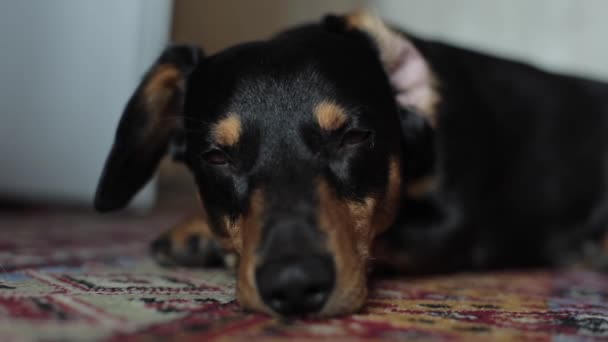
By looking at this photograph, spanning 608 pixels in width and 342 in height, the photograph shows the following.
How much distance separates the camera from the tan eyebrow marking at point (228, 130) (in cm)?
137

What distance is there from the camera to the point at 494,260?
81.9 inches

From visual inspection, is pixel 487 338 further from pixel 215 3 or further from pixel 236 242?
pixel 215 3

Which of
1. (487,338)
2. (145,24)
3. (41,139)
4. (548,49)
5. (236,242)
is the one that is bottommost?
(487,338)

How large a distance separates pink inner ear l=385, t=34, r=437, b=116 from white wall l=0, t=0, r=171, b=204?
136cm

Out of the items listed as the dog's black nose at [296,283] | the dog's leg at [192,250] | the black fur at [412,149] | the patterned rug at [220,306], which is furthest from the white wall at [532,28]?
the dog's black nose at [296,283]

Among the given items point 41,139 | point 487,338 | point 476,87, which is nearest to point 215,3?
point 41,139

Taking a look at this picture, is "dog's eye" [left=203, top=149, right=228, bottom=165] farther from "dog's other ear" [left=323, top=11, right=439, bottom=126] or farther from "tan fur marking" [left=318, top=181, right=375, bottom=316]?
"dog's other ear" [left=323, top=11, right=439, bottom=126]

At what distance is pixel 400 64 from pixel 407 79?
45 mm

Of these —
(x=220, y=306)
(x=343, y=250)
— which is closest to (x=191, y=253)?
(x=220, y=306)

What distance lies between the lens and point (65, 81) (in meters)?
2.76

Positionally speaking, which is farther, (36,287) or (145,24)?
(145,24)

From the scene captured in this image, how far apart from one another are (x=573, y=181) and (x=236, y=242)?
132 cm

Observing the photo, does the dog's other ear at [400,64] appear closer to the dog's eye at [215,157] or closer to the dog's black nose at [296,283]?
the dog's eye at [215,157]

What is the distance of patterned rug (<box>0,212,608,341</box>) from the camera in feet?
3.15
